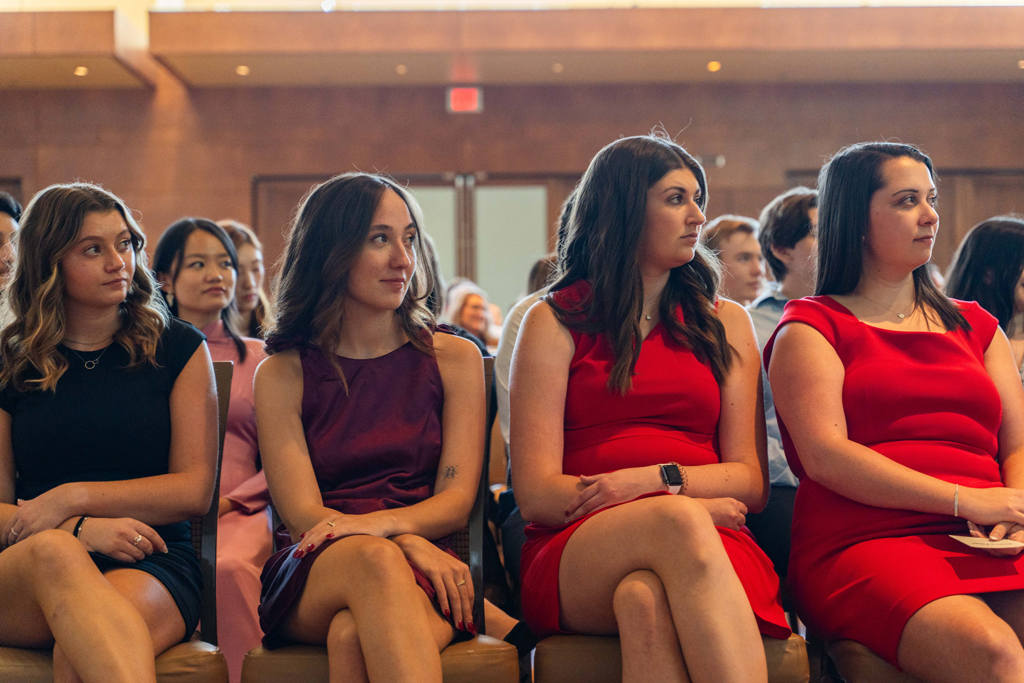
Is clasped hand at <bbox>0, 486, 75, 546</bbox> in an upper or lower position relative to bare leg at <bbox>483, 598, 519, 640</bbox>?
upper

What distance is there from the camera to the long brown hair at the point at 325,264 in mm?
2074

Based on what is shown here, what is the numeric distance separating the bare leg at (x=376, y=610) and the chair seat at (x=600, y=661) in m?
0.20

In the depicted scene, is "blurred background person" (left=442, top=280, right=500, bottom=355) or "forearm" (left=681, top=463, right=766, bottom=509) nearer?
"forearm" (left=681, top=463, right=766, bottom=509)

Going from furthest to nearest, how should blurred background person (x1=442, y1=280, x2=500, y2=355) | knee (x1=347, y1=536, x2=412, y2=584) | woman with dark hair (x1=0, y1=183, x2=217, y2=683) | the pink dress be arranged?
blurred background person (x1=442, y1=280, x2=500, y2=355)
the pink dress
woman with dark hair (x1=0, y1=183, x2=217, y2=683)
knee (x1=347, y1=536, x2=412, y2=584)

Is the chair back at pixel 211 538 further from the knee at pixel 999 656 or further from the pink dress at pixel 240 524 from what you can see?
the knee at pixel 999 656

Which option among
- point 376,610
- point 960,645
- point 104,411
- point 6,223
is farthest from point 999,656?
point 6,223

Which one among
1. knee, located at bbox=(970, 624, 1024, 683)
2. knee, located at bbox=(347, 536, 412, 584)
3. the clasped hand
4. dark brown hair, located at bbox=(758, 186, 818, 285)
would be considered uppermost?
dark brown hair, located at bbox=(758, 186, 818, 285)

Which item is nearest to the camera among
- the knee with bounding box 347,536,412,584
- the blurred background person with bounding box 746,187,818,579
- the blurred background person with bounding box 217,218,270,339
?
the knee with bounding box 347,536,412,584

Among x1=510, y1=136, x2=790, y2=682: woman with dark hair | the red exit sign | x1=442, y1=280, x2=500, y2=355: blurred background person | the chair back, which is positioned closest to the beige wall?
the red exit sign

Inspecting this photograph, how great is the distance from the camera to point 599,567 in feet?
5.53

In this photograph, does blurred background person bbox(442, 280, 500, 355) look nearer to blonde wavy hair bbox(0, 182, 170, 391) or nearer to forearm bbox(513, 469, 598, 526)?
blonde wavy hair bbox(0, 182, 170, 391)

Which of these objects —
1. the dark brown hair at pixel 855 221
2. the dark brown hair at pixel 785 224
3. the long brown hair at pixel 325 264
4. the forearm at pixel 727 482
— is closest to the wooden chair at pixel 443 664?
the forearm at pixel 727 482

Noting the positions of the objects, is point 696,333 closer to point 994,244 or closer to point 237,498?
point 994,244

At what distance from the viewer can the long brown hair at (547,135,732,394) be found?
6.67 feet
